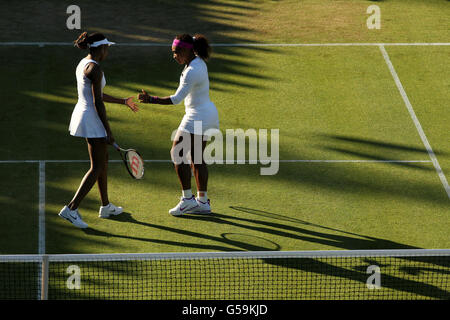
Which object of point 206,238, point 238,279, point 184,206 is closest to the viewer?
point 238,279

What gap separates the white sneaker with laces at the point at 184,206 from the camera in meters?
10.9

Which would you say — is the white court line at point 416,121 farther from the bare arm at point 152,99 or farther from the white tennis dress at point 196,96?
the bare arm at point 152,99

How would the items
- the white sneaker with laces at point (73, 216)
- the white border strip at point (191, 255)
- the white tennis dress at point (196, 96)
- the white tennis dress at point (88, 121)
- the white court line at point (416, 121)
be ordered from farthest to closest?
the white court line at point (416, 121), the white sneaker with laces at point (73, 216), the white tennis dress at point (196, 96), the white tennis dress at point (88, 121), the white border strip at point (191, 255)

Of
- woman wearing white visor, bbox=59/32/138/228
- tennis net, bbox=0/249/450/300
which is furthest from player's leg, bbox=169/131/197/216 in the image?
tennis net, bbox=0/249/450/300

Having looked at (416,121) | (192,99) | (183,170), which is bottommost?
(183,170)

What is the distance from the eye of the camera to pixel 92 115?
33.1 feet

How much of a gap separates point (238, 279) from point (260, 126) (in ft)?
14.6

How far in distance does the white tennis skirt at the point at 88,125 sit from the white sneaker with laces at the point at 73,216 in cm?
102

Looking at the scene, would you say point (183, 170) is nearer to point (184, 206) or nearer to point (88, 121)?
point (184, 206)
